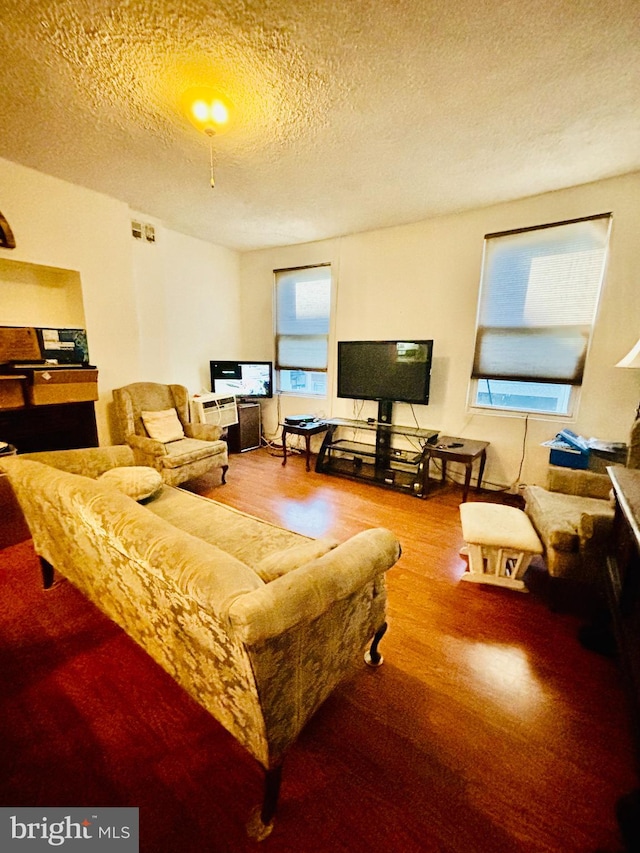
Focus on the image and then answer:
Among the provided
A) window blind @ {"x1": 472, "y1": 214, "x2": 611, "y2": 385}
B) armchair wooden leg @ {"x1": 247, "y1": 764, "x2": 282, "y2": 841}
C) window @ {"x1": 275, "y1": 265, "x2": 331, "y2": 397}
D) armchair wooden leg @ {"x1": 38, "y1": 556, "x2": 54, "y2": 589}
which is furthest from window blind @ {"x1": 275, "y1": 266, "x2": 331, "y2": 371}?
armchair wooden leg @ {"x1": 247, "y1": 764, "x2": 282, "y2": 841}

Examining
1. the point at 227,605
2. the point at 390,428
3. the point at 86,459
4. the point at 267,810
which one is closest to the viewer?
the point at 227,605

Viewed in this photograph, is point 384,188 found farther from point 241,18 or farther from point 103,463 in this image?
point 103,463

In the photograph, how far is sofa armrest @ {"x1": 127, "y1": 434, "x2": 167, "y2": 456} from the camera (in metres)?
2.90

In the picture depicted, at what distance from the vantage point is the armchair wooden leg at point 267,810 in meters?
0.94

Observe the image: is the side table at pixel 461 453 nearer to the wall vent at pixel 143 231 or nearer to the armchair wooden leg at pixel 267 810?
the armchair wooden leg at pixel 267 810

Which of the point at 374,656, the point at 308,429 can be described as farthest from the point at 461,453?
the point at 374,656

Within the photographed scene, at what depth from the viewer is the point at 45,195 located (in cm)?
272

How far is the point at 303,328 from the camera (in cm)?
452

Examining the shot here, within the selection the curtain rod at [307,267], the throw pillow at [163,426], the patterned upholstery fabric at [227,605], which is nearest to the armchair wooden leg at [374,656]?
the patterned upholstery fabric at [227,605]

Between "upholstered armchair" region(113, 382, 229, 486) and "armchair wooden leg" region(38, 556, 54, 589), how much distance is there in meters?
1.05

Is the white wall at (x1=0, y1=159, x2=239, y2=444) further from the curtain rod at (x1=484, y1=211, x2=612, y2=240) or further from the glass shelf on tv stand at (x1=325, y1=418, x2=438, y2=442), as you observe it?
the curtain rod at (x1=484, y1=211, x2=612, y2=240)

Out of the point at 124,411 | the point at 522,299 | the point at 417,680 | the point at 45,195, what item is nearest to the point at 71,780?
the point at 417,680

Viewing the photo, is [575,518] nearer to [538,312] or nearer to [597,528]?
[597,528]

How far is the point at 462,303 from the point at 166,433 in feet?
10.8
